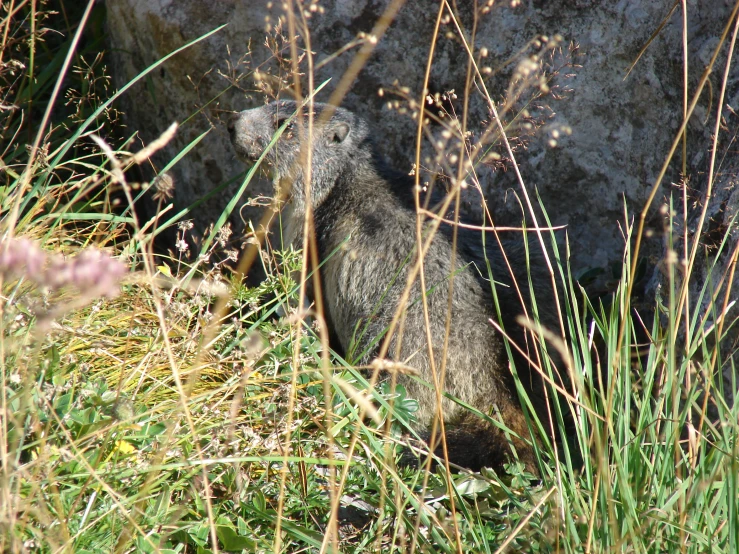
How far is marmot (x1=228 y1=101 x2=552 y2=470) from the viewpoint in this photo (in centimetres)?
359

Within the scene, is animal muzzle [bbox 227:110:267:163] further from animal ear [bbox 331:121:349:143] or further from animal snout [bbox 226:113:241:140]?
animal ear [bbox 331:121:349:143]

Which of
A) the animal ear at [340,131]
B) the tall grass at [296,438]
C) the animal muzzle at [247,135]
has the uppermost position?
the animal ear at [340,131]

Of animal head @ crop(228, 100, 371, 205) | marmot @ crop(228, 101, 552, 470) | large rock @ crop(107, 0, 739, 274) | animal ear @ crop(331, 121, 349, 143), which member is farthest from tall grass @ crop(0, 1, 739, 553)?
animal ear @ crop(331, 121, 349, 143)

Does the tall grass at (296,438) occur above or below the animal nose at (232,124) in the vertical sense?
below

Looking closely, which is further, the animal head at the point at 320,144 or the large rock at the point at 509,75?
the animal head at the point at 320,144

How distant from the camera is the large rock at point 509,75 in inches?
157

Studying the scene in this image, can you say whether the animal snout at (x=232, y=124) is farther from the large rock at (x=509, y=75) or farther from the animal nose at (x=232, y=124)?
the large rock at (x=509, y=75)

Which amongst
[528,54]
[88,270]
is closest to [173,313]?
[88,270]

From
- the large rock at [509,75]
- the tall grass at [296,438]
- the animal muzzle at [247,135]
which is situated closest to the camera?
the tall grass at [296,438]

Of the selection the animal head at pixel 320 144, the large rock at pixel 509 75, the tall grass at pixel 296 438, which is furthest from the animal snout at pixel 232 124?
the tall grass at pixel 296 438

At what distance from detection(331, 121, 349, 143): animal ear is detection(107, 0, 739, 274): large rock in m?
0.38

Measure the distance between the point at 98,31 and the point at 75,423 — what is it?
4049 millimetres

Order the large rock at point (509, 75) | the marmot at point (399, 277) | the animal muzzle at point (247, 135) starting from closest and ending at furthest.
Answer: the marmot at point (399, 277)
the large rock at point (509, 75)
the animal muzzle at point (247, 135)

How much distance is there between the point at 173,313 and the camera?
287cm
